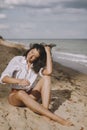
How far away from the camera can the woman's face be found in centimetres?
617

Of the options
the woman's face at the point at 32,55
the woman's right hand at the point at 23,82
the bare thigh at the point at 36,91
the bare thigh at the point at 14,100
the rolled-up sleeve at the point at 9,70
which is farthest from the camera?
the bare thigh at the point at 36,91

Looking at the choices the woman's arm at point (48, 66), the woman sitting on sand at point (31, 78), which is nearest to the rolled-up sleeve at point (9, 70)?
the woman sitting on sand at point (31, 78)

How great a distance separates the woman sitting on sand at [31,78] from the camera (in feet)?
20.1

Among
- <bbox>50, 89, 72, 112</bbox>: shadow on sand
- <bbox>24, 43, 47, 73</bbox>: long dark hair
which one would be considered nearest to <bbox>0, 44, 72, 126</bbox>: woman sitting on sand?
<bbox>24, 43, 47, 73</bbox>: long dark hair

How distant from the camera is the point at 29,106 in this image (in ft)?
20.6

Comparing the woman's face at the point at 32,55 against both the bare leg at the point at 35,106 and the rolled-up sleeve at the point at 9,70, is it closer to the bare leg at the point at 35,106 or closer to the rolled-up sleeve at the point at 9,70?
the rolled-up sleeve at the point at 9,70

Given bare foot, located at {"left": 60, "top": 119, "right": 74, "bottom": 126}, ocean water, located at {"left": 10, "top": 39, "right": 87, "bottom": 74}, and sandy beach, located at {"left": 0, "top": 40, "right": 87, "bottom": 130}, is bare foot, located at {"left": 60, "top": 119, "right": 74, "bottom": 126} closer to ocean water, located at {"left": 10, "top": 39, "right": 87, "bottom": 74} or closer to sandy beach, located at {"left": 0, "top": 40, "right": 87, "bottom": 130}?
sandy beach, located at {"left": 0, "top": 40, "right": 87, "bottom": 130}

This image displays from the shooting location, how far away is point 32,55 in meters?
6.19

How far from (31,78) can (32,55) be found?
0.43 m

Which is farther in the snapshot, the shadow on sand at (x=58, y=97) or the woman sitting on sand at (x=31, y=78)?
the shadow on sand at (x=58, y=97)

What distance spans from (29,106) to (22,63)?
0.73 metres

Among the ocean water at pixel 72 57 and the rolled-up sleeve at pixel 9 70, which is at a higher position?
the rolled-up sleeve at pixel 9 70

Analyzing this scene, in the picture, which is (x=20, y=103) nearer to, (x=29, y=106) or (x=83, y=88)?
(x=29, y=106)

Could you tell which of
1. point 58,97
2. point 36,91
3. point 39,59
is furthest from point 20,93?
point 58,97
